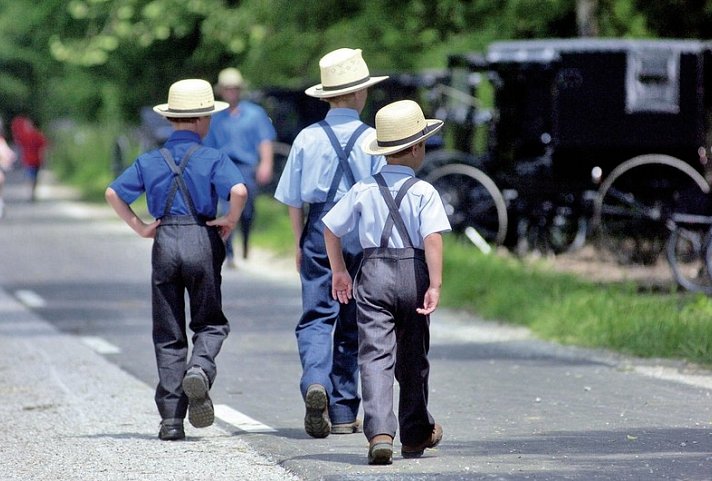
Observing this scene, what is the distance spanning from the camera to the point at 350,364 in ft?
25.5

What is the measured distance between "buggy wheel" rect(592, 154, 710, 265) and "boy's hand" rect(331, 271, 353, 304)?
26.9ft

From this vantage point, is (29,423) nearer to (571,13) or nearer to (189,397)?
(189,397)

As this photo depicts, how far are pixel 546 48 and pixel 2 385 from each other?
9.07 metres

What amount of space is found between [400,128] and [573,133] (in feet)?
33.7

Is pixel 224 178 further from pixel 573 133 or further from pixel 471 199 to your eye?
pixel 471 199

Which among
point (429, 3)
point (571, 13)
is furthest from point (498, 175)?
point (571, 13)

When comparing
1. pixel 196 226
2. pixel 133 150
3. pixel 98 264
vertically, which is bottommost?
pixel 133 150

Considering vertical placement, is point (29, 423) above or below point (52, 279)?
above

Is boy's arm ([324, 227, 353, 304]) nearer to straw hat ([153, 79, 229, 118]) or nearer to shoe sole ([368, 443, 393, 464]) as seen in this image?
shoe sole ([368, 443, 393, 464])

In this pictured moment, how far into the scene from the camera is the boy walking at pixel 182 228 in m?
7.66

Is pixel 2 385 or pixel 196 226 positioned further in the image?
pixel 2 385

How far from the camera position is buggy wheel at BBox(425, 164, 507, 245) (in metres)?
17.2

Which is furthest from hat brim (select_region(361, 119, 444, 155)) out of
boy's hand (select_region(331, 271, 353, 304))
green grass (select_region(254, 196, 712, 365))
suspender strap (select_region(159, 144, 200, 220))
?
green grass (select_region(254, 196, 712, 365))

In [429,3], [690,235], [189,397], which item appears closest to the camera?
[189,397]
